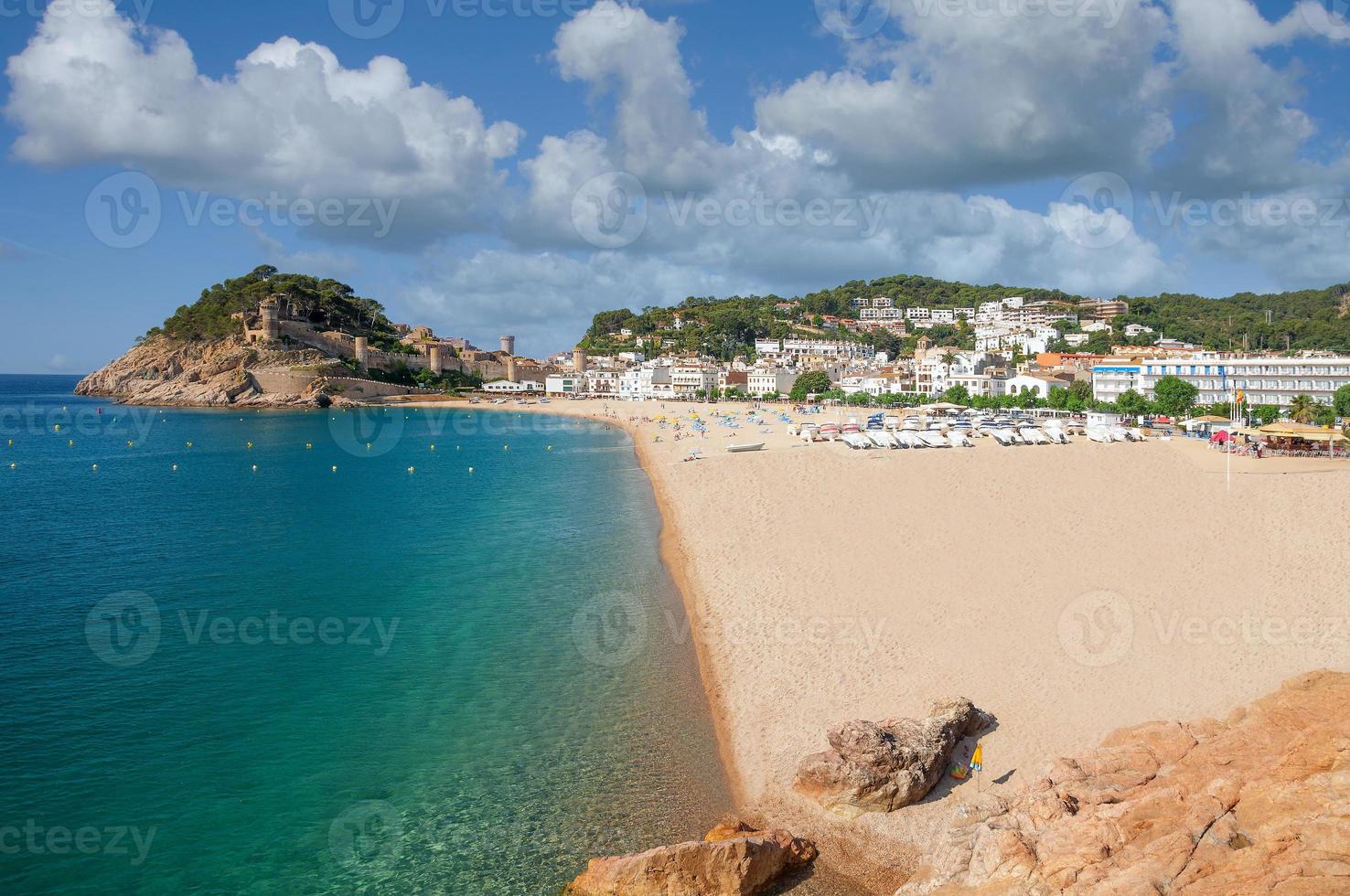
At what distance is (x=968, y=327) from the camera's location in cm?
15888

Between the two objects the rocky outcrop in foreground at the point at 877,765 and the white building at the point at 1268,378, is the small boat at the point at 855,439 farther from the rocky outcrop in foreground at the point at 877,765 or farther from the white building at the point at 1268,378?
the white building at the point at 1268,378

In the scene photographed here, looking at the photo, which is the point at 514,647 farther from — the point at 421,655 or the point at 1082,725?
the point at 1082,725

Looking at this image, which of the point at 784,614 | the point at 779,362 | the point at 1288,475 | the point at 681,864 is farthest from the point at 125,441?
the point at 779,362

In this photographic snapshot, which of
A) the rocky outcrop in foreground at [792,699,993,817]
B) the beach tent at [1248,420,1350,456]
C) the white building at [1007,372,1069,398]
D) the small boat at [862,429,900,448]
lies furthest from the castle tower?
the rocky outcrop in foreground at [792,699,993,817]

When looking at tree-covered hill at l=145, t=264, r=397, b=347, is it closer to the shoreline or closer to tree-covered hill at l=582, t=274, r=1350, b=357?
tree-covered hill at l=582, t=274, r=1350, b=357

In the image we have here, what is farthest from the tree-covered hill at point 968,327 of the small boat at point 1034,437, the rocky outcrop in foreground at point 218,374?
the small boat at point 1034,437

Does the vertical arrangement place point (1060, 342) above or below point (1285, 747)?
above

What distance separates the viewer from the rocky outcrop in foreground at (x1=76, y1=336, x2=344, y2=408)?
330ft

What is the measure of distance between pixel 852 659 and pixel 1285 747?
6725 millimetres

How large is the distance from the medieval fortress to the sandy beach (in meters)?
91.4

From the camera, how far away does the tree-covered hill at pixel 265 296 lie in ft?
347

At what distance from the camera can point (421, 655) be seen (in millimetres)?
16219

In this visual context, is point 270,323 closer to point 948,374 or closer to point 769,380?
point 769,380

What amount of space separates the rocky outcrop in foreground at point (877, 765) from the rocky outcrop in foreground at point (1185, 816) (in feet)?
2.54
